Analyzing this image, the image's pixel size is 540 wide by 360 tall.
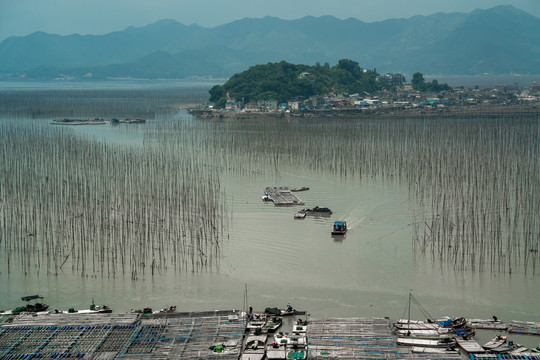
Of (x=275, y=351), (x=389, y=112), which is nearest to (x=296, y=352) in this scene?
(x=275, y=351)

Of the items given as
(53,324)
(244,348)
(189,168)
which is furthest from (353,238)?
(189,168)

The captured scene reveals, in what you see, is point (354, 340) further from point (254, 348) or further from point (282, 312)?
point (282, 312)

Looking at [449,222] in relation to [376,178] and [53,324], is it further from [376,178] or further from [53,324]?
[53,324]

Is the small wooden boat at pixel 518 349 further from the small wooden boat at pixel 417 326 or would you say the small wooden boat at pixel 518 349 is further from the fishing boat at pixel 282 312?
the fishing boat at pixel 282 312

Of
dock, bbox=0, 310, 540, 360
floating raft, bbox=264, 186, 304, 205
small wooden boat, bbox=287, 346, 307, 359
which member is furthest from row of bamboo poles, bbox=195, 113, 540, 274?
small wooden boat, bbox=287, 346, 307, 359

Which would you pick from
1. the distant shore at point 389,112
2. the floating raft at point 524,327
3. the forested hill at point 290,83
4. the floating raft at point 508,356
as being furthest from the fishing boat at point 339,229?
the forested hill at point 290,83
